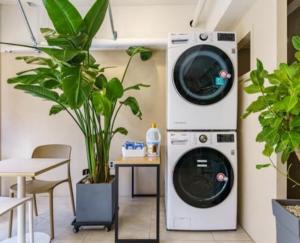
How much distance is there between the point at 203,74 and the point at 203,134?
23.6 inches

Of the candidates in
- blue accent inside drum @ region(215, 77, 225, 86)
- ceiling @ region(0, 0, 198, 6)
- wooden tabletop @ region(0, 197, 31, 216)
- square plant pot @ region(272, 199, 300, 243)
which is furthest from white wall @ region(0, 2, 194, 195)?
square plant pot @ region(272, 199, 300, 243)

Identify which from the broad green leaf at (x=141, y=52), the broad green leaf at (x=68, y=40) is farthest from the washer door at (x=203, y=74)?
the broad green leaf at (x=68, y=40)

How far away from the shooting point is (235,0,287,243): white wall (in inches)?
70.3

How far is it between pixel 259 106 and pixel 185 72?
1287 mm

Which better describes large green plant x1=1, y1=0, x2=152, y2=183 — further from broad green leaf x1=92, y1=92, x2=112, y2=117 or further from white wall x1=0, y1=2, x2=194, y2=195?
white wall x1=0, y1=2, x2=194, y2=195

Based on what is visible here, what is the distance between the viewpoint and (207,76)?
2461mm

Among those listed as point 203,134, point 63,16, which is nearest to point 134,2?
point 63,16

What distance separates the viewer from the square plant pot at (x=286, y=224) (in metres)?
1.13

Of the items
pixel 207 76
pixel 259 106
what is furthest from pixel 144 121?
pixel 259 106

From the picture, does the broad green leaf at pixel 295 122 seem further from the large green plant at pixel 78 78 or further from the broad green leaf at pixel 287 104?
the large green plant at pixel 78 78

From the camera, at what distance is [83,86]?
6.64ft

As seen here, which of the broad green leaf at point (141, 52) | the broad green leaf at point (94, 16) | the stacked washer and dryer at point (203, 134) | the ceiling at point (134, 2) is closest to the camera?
the broad green leaf at point (94, 16)

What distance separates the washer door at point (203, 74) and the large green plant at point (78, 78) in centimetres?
63

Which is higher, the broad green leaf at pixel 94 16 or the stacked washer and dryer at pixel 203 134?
the broad green leaf at pixel 94 16
